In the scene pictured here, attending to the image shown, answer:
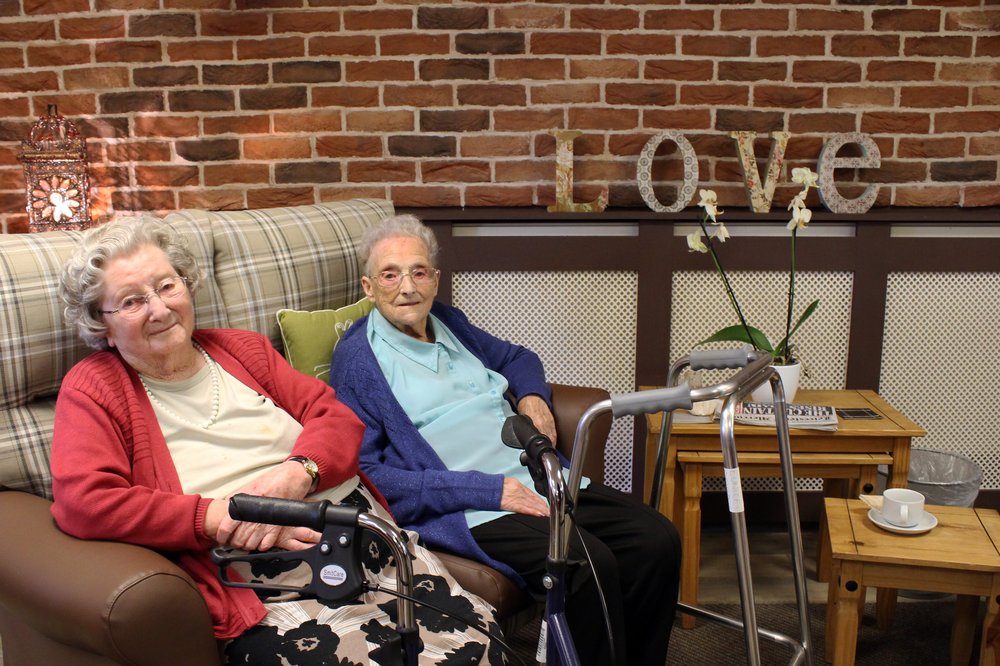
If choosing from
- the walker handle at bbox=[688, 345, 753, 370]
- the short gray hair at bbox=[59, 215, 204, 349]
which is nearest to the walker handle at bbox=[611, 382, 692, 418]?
the walker handle at bbox=[688, 345, 753, 370]

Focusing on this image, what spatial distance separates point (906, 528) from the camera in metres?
1.97

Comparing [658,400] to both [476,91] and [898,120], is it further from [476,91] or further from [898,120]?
[898,120]

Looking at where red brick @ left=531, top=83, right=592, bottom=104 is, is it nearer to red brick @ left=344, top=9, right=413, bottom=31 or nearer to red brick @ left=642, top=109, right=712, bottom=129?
red brick @ left=642, top=109, right=712, bottom=129

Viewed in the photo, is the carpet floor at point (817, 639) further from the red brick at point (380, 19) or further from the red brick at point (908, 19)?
the red brick at point (380, 19)

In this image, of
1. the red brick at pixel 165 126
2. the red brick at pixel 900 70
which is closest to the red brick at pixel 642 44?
the red brick at pixel 900 70

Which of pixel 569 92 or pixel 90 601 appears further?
pixel 569 92

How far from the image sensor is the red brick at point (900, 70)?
2.79m

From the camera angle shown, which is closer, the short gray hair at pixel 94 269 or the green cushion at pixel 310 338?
the short gray hair at pixel 94 269

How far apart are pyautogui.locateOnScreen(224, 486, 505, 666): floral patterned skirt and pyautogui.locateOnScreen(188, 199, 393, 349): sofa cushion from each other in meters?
0.73

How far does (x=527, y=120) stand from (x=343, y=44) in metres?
0.63

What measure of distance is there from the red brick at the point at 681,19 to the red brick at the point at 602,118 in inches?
10.8

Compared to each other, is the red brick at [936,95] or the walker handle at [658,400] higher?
the red brick at [936,95]

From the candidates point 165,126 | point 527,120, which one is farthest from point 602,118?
point 165,126

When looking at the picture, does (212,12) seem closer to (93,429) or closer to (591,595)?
(93,429)
